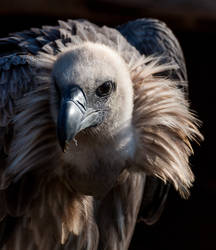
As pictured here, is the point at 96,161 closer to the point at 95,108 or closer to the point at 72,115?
the point at 95,108

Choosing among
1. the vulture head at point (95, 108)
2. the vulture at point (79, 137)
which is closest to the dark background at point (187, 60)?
the vulture at point (79, 137)

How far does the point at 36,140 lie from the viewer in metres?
2.29

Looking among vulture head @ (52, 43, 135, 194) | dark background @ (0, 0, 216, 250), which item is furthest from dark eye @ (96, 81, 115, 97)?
dark background @ (0, 0, 216, 250)

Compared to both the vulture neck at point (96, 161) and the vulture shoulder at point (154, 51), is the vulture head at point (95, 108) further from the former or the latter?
the vulture shoulder at point (154, 51)

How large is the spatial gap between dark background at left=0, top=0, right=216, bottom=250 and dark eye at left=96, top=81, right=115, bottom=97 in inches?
67.5

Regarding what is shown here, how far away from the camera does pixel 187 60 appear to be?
4.61 meters

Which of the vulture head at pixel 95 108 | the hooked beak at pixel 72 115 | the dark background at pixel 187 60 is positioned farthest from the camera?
the dark background at pixel 187 60

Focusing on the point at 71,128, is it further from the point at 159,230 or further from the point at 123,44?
A: the point at 159,230

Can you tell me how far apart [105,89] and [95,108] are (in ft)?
0.22

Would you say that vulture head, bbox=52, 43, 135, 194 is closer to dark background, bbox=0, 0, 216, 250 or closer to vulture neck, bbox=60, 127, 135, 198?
vulture neck, bbox=60, 127, 135, 198

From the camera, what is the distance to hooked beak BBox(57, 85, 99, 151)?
6.44 ft

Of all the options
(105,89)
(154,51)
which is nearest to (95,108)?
(105,89)

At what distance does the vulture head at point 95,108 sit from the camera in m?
2.08

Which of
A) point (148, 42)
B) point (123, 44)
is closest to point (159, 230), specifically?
point (148, 42)
